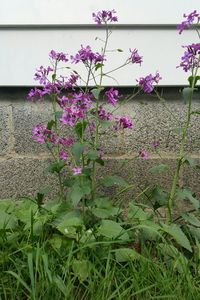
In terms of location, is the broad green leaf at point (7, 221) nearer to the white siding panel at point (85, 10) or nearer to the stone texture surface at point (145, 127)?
the stone texture surface at point (145, 127)

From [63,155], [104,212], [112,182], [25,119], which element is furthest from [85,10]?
[104,212]

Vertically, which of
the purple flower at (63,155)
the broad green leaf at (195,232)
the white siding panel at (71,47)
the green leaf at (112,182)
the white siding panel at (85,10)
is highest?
the white siding panel at (85,10)

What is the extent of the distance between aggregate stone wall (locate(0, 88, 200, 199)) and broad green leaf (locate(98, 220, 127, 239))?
69 cm

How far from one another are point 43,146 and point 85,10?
2.29 ft

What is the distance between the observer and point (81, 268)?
1.73 metres

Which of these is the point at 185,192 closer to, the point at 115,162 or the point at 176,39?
the point at 115,162

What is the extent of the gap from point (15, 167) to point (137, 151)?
2.02ft

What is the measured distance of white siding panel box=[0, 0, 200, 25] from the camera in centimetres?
249

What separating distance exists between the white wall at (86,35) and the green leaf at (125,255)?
983mm

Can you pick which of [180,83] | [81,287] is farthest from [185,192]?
[180,83]

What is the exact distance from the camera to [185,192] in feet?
6.53

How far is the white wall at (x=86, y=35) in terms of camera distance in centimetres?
249

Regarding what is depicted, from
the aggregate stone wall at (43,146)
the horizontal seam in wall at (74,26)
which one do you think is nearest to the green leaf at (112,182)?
the aggregate stone wall at (43,146)

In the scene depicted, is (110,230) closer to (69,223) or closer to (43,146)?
(69,223)
